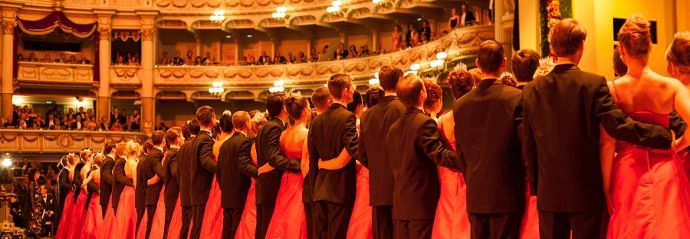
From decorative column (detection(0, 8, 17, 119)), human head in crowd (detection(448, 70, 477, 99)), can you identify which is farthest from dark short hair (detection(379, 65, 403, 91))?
decorative column (detection(0, 8, 17, 119))

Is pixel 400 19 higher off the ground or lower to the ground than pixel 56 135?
higher

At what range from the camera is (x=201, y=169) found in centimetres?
927

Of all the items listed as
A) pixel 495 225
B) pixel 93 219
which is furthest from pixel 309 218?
pixel 93 219

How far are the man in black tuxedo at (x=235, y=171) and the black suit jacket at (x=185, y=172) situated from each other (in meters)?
0.86

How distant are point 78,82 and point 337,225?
2793cm

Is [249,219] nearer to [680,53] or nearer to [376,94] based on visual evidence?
[376,94]

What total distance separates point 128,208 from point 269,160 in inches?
202

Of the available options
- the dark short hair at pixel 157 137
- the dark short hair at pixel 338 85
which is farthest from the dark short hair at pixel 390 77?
the dark short hair at pixel 157 137

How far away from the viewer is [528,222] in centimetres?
496

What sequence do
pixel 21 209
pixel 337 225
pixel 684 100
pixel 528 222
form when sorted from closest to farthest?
pixel 684 100, pixel 528 222, pixel 337 225, pixel 21 209

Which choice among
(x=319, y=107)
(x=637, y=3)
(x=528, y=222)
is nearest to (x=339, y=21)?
(x=637, y=3)

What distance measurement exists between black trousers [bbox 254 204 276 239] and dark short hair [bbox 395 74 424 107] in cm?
264

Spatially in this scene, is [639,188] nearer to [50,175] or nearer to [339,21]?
[50,175]

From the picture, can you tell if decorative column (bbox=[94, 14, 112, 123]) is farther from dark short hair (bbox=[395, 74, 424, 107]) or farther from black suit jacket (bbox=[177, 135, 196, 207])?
dark short hair (bbox=[395, 74, 424, 107])
